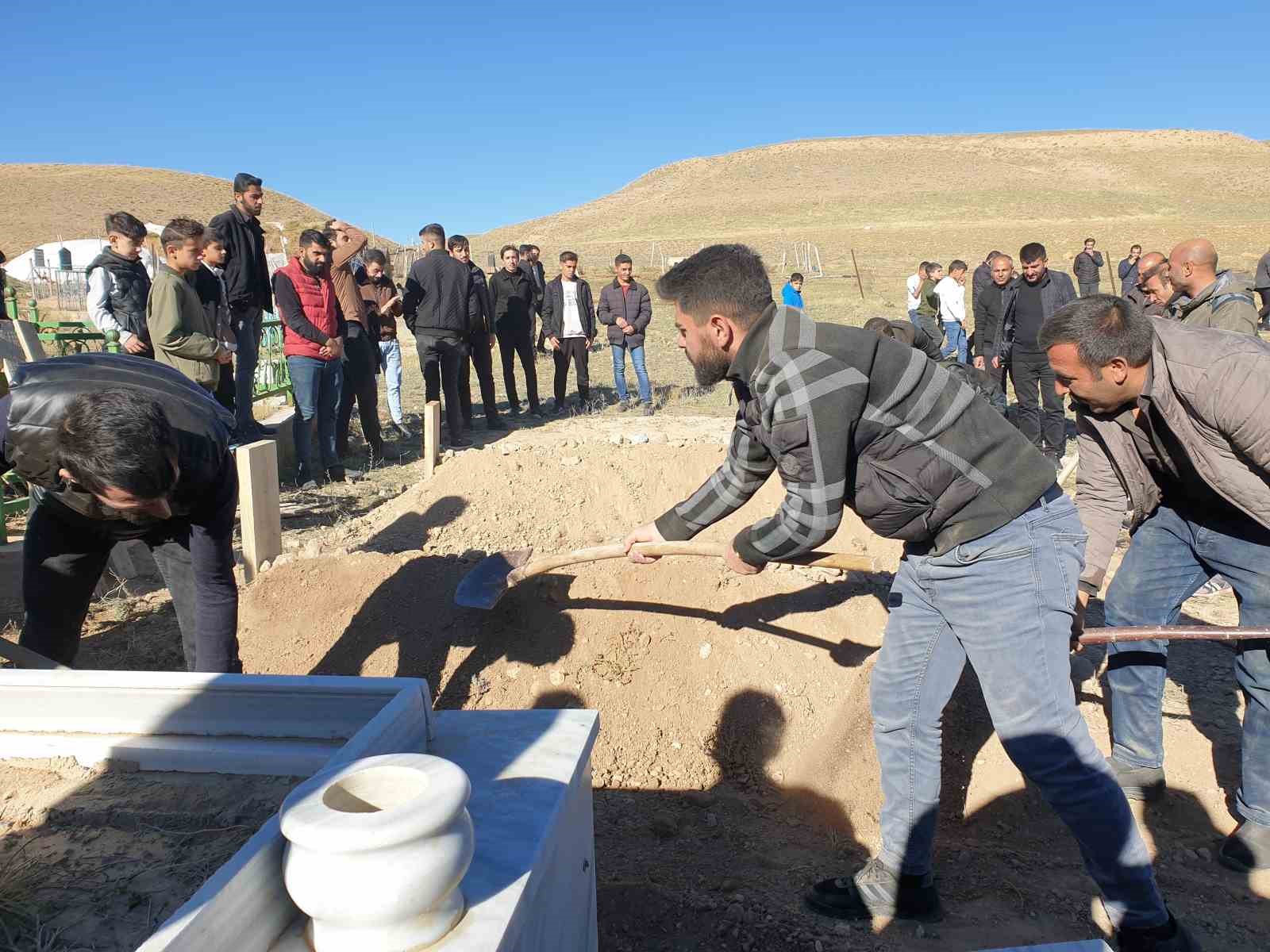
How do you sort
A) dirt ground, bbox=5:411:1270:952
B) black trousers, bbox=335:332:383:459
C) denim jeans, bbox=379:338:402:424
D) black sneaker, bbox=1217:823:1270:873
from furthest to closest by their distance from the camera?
1. denim jeans, bbox=379:338:402:424
2. black trousers, bbox=335:332:383:459
3. black sneaker, bbox=1217:823:1270:873
4. dirt ground, bbox=5:411:1270:952

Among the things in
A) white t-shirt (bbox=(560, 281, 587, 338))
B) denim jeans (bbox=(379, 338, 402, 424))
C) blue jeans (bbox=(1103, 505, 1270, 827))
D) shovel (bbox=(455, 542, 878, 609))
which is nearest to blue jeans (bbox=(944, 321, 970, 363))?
white t-shirt (bbox=(560, 281, 587, 338))

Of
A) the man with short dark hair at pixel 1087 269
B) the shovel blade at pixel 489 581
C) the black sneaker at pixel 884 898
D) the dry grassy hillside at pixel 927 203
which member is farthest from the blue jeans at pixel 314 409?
the dry grassy hillside at pixel 927 203

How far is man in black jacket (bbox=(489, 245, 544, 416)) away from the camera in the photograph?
914 cm

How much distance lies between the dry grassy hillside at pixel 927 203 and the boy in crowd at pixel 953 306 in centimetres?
1030

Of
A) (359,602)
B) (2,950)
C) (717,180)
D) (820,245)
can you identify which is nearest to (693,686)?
(359,602)

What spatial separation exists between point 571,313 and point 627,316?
24.1 inches

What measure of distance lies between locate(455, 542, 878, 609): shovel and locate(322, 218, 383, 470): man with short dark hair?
12.0 feet

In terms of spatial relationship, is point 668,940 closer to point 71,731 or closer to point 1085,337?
point 71,731

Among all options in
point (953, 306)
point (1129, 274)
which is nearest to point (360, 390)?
point (953, 306)

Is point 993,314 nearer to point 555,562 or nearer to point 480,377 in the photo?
point 480,377

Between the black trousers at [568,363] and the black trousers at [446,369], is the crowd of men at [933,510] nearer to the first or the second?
the black trousers at [446,369]

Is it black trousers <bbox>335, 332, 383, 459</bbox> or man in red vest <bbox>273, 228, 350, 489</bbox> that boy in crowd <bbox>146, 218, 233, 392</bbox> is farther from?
black trousers <bbox>335, 332, 383, 459</bbox>

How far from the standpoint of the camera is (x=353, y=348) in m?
7.29

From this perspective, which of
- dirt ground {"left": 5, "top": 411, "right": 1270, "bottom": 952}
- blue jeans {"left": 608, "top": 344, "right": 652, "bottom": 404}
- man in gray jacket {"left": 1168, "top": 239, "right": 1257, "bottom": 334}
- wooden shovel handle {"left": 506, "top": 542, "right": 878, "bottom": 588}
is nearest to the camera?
dirt ground {"left": 5, "top": 411, "right": 1270, "bottom": 952}
